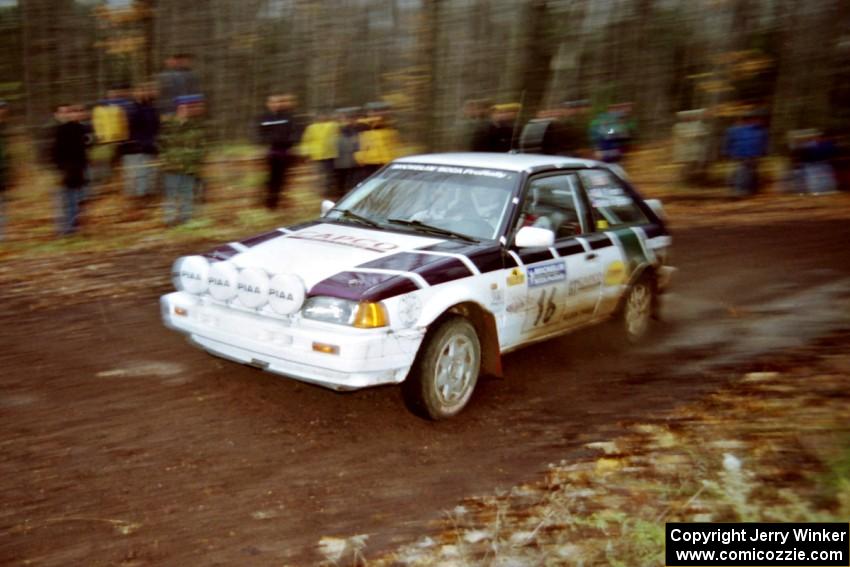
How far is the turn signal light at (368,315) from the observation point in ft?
15.9

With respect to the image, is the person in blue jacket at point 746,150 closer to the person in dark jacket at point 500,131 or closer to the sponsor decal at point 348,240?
the person in dark jacket at point 500,131

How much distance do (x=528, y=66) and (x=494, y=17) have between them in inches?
87.5

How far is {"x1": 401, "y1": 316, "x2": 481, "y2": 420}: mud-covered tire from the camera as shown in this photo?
5207mm

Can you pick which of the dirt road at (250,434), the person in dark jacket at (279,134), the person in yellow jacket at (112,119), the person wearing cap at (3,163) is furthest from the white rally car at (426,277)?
the person in yellow jacket at (112,119)

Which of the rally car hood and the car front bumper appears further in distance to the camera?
the rally car hood

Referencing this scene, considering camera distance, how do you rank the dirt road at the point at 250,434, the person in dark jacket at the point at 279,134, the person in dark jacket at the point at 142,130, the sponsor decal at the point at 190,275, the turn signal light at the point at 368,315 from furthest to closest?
the person in dark jacket at the point at 279,134, the person in dark jacket at the point at 142,130, the sponsor decal at the point at 190,275, the turn signal light at the point at 368,315, the dirt road at the point at 250,434

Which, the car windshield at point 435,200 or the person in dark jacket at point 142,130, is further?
the person in dark jacket at point 142,130

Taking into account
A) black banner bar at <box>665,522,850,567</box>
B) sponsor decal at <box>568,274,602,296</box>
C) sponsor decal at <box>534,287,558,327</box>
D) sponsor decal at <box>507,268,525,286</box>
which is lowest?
black banner bar at <box>665,522,850,567</box>

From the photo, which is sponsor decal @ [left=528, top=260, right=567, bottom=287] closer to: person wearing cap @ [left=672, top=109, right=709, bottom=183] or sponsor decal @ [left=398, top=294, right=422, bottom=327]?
sponsor decal @ [left=398, top=294, right=422, bottom=327]

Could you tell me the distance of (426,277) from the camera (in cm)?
510

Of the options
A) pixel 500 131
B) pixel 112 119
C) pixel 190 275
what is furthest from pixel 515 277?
pixel 112 119

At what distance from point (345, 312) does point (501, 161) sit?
7.04 feet

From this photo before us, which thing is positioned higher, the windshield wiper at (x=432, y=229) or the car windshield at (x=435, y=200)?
the car windshield at (x=435, y=200)

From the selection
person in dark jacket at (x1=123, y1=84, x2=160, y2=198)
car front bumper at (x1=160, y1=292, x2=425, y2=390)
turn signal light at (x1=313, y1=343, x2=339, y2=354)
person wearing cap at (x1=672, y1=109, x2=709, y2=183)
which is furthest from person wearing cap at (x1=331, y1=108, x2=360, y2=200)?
person wearing cap at (x1=672, y1=109, x2=709, y2=183)
